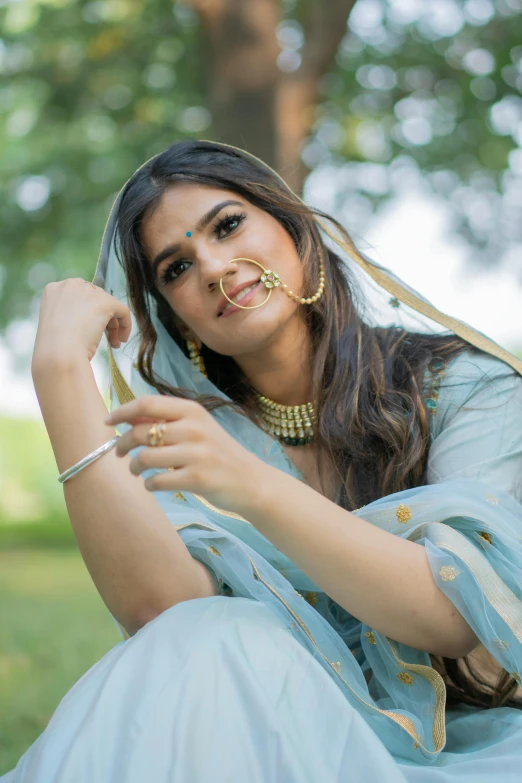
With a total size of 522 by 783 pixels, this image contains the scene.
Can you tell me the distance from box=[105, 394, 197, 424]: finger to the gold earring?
126cm

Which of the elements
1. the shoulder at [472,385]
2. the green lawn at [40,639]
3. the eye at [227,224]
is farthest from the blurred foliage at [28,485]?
the shoulder at [472,385]

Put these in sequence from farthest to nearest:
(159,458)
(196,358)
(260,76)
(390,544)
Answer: (260,76) < (196,358) < (390,544) < (159,458)

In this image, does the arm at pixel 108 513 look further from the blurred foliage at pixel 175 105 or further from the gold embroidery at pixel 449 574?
the blurred foliage at pixel 175 105

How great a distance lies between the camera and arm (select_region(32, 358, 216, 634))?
2025 mm

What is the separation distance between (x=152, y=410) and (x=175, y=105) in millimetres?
7477

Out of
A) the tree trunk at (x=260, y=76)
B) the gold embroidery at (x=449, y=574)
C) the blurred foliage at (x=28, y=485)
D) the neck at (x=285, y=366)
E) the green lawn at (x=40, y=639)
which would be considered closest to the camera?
the gold embroidery at (x=449, y=574)

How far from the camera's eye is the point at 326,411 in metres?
2.46

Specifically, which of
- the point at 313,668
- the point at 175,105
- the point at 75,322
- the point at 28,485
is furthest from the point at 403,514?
the point at 28,485

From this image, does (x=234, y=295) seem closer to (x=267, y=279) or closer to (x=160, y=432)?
(x=267, y=279)

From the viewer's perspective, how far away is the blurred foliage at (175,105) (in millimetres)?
8203

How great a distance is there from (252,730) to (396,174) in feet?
26.8

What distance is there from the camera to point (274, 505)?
1645 mm

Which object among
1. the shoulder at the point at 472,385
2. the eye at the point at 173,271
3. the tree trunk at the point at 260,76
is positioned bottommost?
the shoulder at the point at 472,385

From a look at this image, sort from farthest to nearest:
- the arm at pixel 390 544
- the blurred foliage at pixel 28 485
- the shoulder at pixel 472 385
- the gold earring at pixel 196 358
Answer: the blurred foliage at pixel 28 485 → the gold earring at pixel 196 358 → the shoulder at pixel 472 385 → the arm at pixel 390 544
